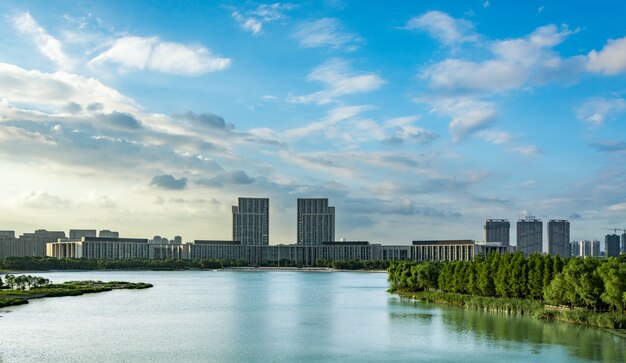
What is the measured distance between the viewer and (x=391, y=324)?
59.9 m

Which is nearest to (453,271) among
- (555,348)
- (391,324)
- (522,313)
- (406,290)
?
(406,290)

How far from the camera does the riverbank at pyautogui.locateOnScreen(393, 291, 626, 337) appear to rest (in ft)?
175

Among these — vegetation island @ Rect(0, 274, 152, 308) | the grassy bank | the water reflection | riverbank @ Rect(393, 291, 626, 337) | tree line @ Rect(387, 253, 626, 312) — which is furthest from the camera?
vegetation island @ Rect(0, 274, 152, 308)

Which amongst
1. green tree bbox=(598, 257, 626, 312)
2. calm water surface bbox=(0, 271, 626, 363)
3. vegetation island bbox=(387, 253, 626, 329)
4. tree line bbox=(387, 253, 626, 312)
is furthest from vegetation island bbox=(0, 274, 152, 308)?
green tree bbox=(598, 257, 626, 312)

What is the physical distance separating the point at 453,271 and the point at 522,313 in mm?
23642

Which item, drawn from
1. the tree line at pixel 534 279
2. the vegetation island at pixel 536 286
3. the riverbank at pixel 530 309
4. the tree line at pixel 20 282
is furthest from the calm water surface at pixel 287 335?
the tree line at pixel 20 282

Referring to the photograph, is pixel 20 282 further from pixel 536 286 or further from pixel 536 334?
pixel 536 334

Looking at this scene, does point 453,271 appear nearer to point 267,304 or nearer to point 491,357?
point 267,304

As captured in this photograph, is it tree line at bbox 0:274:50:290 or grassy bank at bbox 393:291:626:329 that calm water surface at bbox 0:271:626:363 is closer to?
grassy bank at bbox 393:291:626:329

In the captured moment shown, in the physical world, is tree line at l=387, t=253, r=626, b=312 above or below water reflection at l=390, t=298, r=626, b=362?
above

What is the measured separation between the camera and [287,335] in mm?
53031

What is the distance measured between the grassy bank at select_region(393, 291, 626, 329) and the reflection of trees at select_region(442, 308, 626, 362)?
1183 mm

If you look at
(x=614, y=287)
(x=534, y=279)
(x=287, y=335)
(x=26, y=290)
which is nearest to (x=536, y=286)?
(x=534, y=279)

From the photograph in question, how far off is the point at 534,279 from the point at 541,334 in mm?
17457
